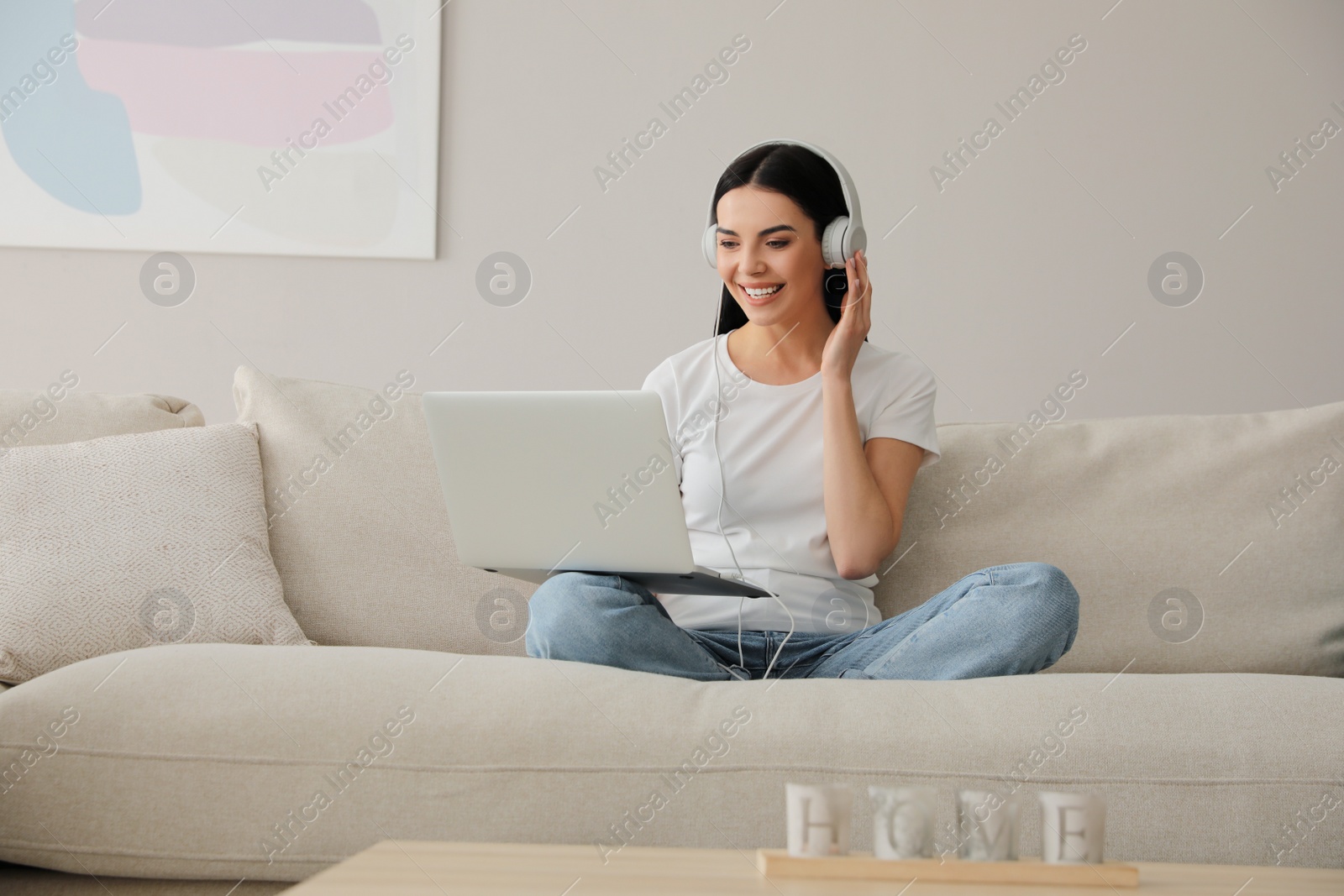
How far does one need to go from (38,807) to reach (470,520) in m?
0.53

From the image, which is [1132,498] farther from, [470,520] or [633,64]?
[633,64]

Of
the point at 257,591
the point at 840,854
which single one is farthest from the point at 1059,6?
the point at 840,854

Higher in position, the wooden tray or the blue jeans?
the blue jeans

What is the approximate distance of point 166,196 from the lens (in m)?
2.46

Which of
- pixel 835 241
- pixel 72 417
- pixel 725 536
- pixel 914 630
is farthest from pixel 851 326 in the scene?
pixel 72 417

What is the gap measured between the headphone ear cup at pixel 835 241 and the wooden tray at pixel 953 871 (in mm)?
1083

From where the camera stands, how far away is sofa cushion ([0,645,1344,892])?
3.70 ft

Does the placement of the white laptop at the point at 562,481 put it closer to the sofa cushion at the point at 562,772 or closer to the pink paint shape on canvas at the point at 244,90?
the sofa cushion at the point at 562,772

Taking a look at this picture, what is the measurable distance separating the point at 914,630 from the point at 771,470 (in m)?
0.37

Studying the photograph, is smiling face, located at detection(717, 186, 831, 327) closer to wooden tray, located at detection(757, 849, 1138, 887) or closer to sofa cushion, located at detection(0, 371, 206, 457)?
sofa cushion, located at detection(0, 371, 206, 457)

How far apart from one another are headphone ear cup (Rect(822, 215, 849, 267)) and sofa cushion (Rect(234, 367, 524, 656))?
0.70 meters

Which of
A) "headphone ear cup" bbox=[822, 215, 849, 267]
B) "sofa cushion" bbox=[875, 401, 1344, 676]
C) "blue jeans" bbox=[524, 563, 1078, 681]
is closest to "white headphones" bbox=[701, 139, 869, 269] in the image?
"headphone ear cup" bbox=[822, 215, 849, 267]

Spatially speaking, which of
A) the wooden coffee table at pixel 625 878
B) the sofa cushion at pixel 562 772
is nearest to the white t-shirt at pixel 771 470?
the sofa cushion at pixel 562 772

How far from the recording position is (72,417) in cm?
177
